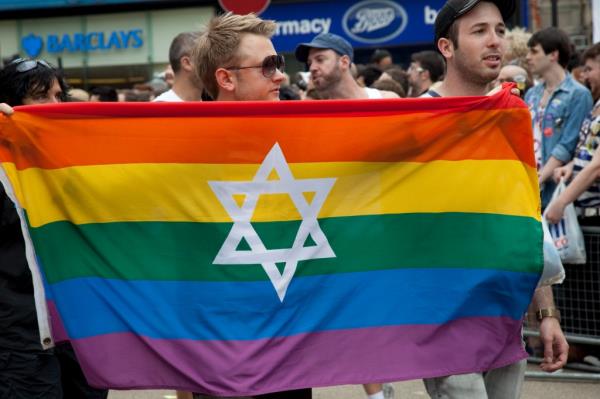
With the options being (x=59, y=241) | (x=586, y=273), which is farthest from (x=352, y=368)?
(x=586, y=273)

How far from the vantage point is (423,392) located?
7.41 meters

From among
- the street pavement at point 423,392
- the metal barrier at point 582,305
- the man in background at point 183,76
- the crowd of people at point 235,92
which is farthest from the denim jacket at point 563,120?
the crowd of people at point 235,92

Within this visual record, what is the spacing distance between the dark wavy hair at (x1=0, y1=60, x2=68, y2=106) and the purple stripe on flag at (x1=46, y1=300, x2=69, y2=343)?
113 cm

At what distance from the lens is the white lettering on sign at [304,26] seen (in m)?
27.9

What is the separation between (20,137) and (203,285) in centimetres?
88

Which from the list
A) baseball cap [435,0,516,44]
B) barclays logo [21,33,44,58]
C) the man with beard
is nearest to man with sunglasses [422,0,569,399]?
baseball cap [435,0,516,44]

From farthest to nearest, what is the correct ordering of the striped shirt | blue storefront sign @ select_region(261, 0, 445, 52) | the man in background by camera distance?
blue storefront sign @ select_region(261, 0, 445, 52) → the striped shirt → the man in background

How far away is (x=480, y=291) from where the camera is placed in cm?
395

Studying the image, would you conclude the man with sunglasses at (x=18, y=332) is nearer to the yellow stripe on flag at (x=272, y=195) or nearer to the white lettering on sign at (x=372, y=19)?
the yellow stripe on flag at (x=272, y=195)

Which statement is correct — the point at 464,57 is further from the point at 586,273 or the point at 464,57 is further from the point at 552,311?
the point at 586,273

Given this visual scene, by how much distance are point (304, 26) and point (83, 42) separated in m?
6.33

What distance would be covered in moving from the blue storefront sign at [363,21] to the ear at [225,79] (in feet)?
76.1

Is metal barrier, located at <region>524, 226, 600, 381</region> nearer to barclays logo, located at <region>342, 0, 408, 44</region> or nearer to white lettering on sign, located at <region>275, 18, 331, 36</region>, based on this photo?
barclays logo, located at <region>342, 0, 408, 44</region>

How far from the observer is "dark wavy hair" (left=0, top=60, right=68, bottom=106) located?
15.6ft
